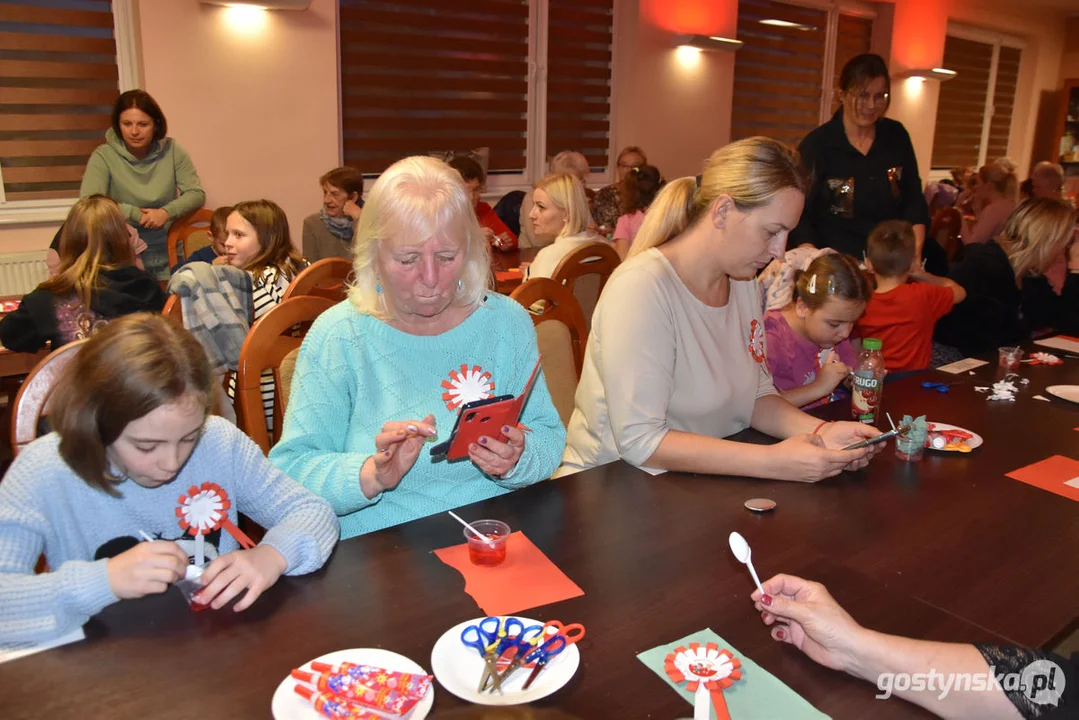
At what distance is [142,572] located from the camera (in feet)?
3.79

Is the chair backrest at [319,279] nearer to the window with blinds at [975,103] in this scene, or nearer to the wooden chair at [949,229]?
the wooden chair at [949,229]

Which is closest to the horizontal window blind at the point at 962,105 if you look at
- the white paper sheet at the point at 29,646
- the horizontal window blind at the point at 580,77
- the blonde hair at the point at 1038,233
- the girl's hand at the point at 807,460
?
the horizontal window blind at the point at 580,77

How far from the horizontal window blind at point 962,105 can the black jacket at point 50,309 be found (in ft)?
32.8

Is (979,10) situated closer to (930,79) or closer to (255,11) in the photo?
(930,79)

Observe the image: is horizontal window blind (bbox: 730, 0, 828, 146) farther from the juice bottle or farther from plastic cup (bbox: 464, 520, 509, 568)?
plastic cup (bbox: 464, 520, 509, 568)

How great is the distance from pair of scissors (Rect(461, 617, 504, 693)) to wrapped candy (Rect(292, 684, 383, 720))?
151 millimetres

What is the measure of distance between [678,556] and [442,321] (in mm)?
712

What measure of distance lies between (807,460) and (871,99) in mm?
2484

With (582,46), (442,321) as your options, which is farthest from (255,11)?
(442,321)

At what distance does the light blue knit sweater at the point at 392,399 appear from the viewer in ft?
5.27

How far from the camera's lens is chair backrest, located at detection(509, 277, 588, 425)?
2363mm

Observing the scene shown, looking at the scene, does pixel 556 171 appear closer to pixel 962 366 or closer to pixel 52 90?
pixel 52 90

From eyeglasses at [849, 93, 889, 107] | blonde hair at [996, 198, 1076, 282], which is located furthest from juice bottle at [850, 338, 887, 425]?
blonde hair at [996, 198, 1076, 282]

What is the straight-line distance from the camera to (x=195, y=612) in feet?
3.82
